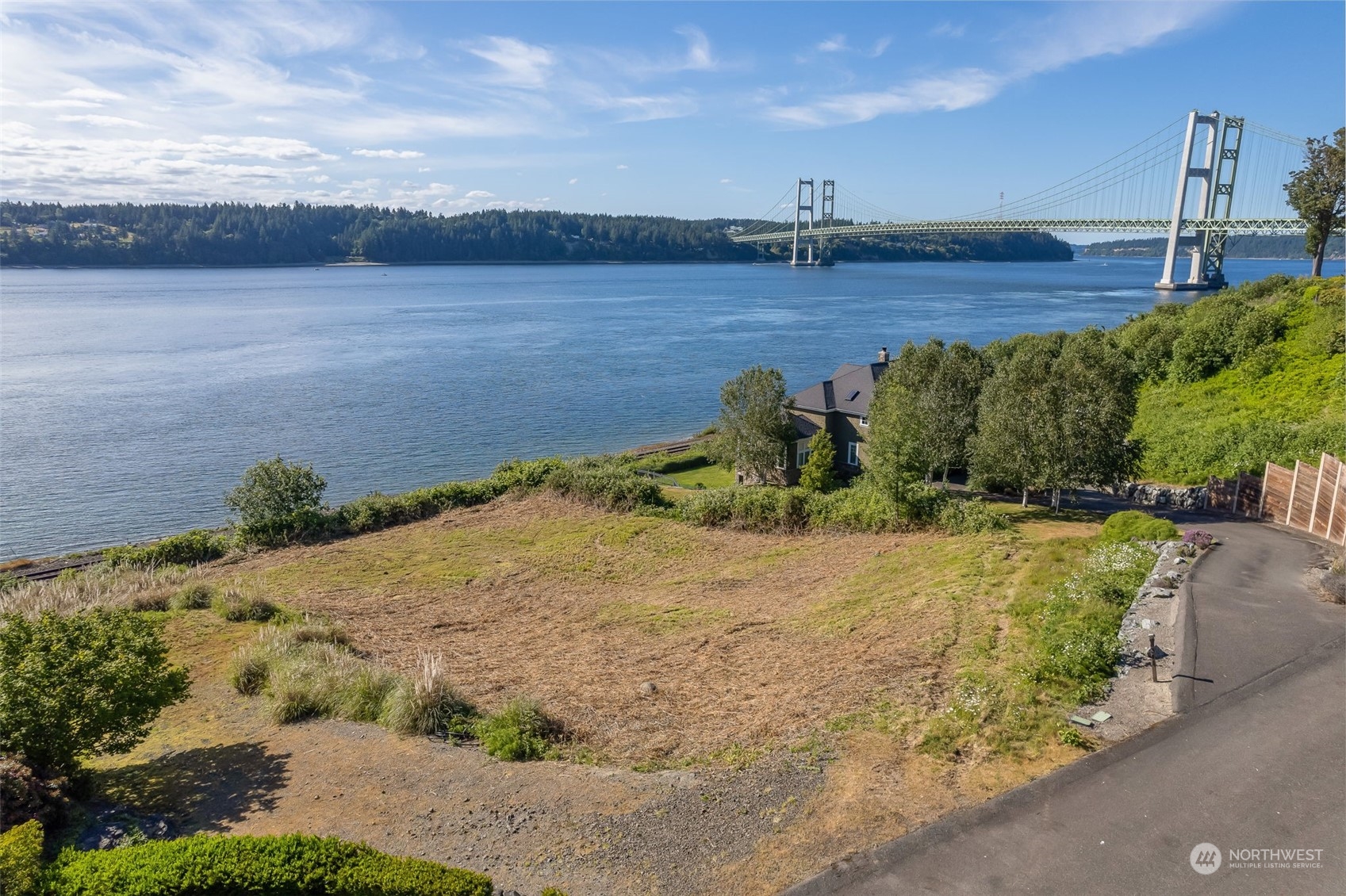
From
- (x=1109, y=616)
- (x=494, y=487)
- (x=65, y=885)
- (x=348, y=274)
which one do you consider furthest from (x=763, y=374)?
(x=348, y=274)

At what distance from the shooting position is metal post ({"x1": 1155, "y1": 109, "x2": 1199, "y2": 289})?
102 meters

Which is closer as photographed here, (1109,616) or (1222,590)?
(1109,616)

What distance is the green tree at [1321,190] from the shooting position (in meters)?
46.9

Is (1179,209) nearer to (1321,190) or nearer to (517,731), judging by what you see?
(1321,190)

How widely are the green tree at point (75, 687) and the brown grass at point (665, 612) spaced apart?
201 inches

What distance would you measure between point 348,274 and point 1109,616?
689 feet

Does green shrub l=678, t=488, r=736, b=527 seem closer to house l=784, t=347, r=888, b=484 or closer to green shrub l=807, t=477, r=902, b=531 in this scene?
green shrub l=807, t=477, r=902, b=531

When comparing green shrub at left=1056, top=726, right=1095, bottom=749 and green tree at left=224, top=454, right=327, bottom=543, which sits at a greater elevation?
green shrub at left=1056, top=726, right=1095, bottom=749

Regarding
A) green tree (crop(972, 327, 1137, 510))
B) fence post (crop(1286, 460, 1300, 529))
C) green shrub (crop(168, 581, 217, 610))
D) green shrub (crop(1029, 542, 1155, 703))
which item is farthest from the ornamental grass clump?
fence post (crop(1286, 460, 1300, 529))

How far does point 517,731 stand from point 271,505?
77.0 ft

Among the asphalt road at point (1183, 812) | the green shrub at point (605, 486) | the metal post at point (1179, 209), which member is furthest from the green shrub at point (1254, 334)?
the metal post at point (1179, 209)

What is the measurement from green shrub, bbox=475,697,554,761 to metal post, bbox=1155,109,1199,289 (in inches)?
4744

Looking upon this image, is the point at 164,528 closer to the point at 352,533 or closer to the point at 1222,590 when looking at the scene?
the point at 352,533

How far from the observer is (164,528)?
37281 mm
